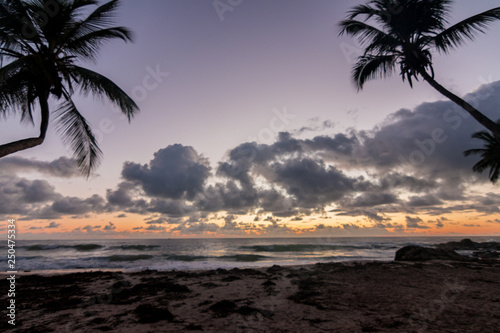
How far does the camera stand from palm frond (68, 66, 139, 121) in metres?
6.90

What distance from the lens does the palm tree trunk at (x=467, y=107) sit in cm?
616

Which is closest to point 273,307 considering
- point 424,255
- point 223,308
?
point 223,308

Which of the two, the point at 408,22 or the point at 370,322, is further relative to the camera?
the point at 408,22

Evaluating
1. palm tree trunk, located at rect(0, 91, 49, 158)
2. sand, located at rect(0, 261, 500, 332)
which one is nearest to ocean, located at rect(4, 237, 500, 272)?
sand, located at rect(0, 261, 500, 332)

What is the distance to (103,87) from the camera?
729 cm

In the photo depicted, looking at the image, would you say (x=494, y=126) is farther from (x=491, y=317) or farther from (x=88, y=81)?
(x=88, y=81)

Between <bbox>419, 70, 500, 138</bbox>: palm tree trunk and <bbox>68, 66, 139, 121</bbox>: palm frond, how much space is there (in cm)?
1023

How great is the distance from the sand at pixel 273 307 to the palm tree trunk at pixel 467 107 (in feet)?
13.8

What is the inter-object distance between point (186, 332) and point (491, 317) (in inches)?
206

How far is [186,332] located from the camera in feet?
12.0

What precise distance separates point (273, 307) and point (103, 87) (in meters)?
7.85

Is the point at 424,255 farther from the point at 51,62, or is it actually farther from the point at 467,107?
the point at 51,62

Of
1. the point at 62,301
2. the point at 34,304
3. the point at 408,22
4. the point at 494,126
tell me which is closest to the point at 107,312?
the point at 62,301

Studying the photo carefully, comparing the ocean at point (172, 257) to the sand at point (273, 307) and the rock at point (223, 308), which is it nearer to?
the sand at point (273, 307)
